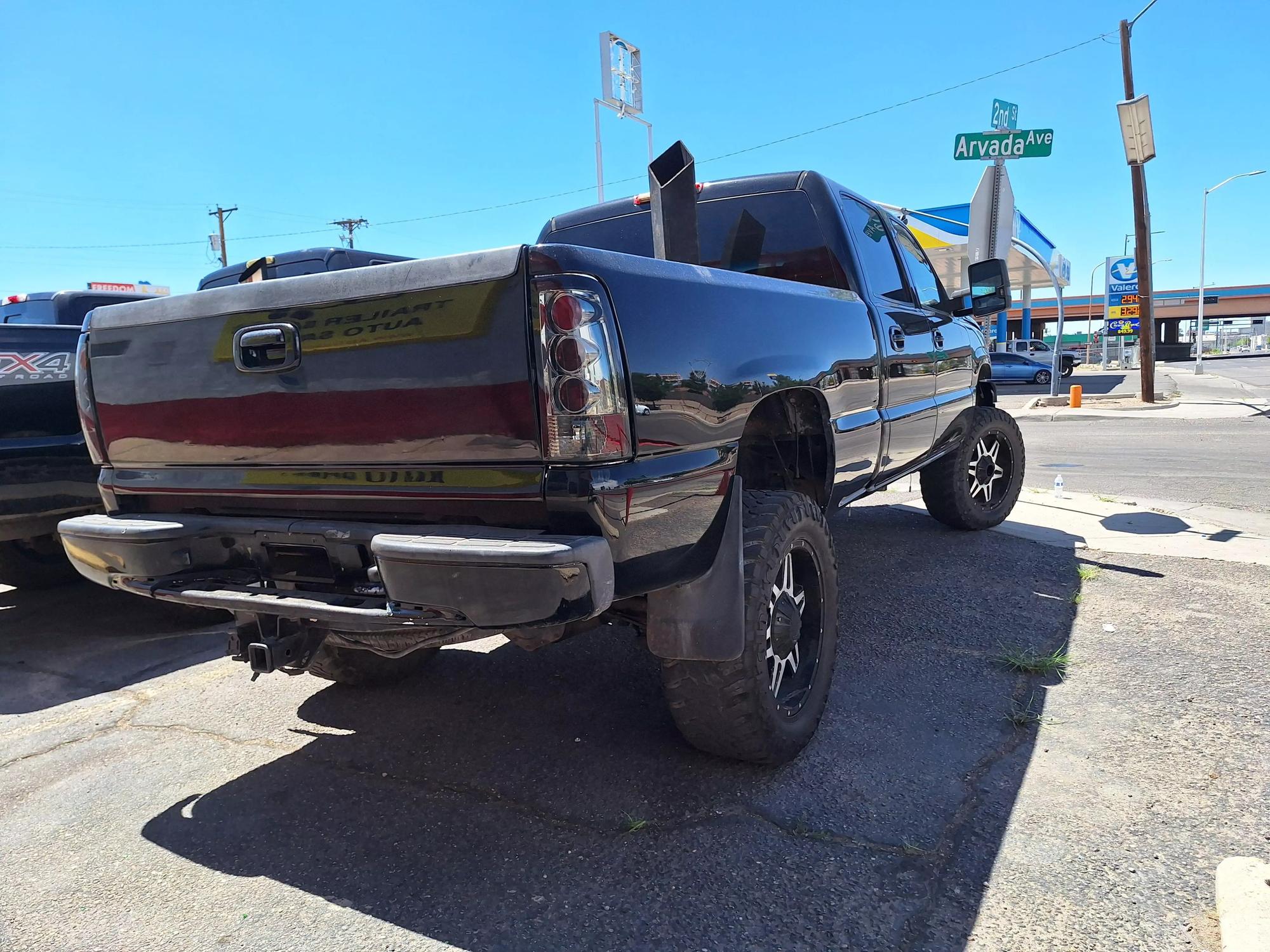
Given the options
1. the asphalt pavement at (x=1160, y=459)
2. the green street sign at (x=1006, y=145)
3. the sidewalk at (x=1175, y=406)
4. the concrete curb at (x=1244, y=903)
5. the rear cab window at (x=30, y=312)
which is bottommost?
the concrete curb at (x=1244, y=903)

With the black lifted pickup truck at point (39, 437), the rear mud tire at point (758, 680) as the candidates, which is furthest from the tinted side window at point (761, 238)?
the black lifted pickup truck at point (39, 437)

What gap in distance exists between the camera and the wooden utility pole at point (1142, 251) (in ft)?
61.1

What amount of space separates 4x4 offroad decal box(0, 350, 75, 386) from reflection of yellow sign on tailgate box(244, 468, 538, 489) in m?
2.50

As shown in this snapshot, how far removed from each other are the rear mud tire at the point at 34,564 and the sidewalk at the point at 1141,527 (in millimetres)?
6002

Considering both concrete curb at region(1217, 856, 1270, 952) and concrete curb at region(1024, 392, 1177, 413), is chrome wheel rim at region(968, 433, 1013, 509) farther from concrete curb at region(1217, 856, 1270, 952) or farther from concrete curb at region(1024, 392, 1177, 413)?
concrete curb at region(1024, 392, 1177, 413)

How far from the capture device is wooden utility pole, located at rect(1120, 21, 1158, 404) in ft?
61.1

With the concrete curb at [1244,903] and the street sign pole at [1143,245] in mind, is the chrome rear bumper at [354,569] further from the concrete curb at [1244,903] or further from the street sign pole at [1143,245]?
the street sign pole at [1143,245]

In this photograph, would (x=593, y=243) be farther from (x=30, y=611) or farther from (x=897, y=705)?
(x=30, y=611)

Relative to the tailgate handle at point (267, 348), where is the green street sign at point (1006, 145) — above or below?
above

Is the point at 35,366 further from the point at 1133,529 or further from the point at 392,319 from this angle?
the point at 1133,529

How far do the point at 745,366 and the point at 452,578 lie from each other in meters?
1.10

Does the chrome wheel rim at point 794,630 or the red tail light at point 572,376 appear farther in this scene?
the chrome wheel rim at point 794,630

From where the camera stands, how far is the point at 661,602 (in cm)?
231

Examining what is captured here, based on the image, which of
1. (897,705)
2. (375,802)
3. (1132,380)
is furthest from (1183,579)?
(1132,380)
